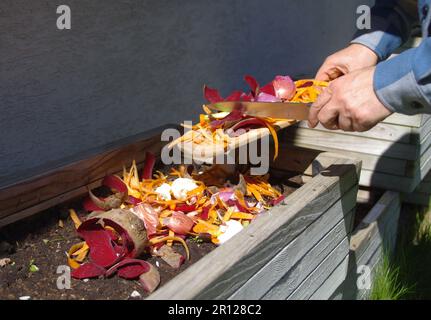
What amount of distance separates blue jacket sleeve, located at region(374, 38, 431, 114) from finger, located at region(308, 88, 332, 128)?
168 mm

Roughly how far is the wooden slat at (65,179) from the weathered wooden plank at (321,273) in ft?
2.92

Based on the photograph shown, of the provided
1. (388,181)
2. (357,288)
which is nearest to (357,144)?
(388,181)

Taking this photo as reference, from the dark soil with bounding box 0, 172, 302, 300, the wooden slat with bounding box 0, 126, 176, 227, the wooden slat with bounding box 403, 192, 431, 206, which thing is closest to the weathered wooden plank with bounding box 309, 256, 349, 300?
the dark soil with bounding box 0, 172, 302, 300

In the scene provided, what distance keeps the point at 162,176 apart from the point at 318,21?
4.55 meters

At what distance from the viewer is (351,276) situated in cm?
272

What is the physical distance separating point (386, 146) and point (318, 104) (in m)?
1.38

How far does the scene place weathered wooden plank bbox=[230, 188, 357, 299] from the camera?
1644 millimetres

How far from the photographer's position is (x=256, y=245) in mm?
1595

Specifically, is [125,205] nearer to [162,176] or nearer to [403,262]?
[162,176]

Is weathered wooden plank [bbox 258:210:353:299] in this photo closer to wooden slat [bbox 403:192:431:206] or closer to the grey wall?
the grey wall

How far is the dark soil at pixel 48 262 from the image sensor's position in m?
1.71

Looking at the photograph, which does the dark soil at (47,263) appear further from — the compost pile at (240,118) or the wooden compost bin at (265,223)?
the compost pile at (240,118)

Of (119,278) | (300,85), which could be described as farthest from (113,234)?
(300,85)

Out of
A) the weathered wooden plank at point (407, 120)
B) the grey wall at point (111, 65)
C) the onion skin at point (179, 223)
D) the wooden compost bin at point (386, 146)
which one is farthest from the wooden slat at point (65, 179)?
the weathered wooden plank at point (407, 120)
